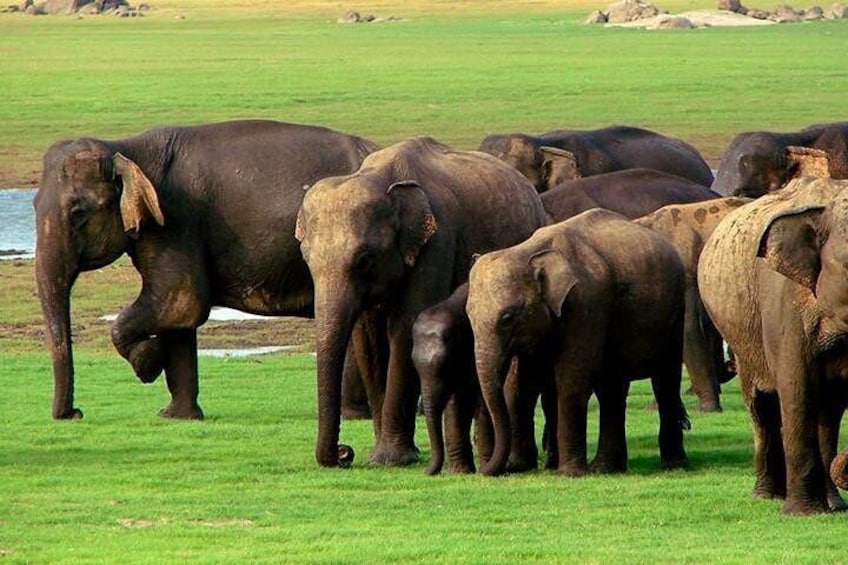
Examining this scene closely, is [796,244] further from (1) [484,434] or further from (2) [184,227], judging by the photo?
(2) [184,227]

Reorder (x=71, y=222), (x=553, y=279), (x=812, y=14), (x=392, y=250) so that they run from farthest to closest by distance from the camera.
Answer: (x=812, y=14) < (x=71, y=222) < (x=392, y=250) < (x=553, y=279)

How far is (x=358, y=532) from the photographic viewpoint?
1144cm

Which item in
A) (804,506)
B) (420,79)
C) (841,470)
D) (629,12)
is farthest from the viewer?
(629,12)

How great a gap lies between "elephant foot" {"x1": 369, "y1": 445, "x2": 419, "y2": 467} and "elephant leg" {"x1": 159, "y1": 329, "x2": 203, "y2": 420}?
2.67 m

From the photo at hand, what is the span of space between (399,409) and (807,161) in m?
8.62

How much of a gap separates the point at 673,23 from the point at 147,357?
7534 cm

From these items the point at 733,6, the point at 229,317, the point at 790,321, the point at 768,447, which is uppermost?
the point at 790,321

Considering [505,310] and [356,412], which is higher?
[505,310]

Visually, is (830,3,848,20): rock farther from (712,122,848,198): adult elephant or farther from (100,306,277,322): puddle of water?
(100,306,277,322): puddle of water

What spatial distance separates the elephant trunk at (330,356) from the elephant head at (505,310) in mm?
872

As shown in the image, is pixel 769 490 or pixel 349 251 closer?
pixel 769 490

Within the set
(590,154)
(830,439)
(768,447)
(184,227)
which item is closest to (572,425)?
(768,447)

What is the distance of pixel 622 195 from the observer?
1947 cm

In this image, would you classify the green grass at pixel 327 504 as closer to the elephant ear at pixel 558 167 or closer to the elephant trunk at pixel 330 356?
the elephant trunk at pixel 330 356
